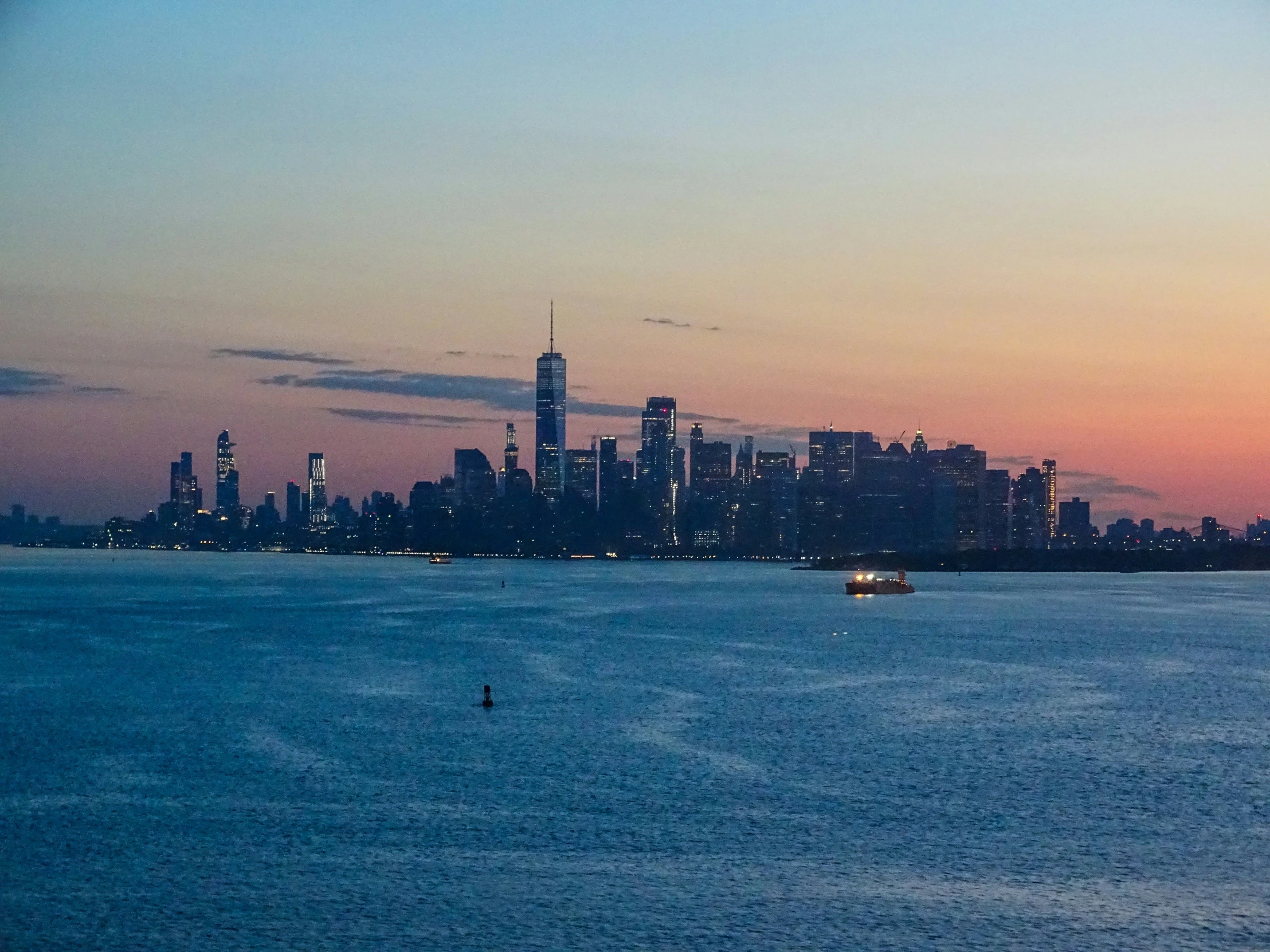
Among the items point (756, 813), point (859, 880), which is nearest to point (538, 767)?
point (756, 813)

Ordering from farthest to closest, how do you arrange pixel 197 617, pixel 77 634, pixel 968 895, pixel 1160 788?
pixel 197 617
pixel 77 634
pixel 1160 788
pixel 968 895

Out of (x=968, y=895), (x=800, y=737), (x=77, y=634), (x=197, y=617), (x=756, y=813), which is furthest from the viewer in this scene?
(x=197, y=617)

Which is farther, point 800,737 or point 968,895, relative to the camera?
point 800,737

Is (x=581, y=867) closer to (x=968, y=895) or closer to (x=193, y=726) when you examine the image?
(x=968, y=895)

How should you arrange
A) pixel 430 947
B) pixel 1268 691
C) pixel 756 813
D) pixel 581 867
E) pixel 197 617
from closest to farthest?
1. pixel 430 947
2. pixel 581 867
3. pixel 756 813
4. pixel 1268 691
5. pixel 197 617

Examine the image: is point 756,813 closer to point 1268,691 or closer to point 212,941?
point 212,941

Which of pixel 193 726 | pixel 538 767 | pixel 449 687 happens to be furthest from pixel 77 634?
pixel 538 767
